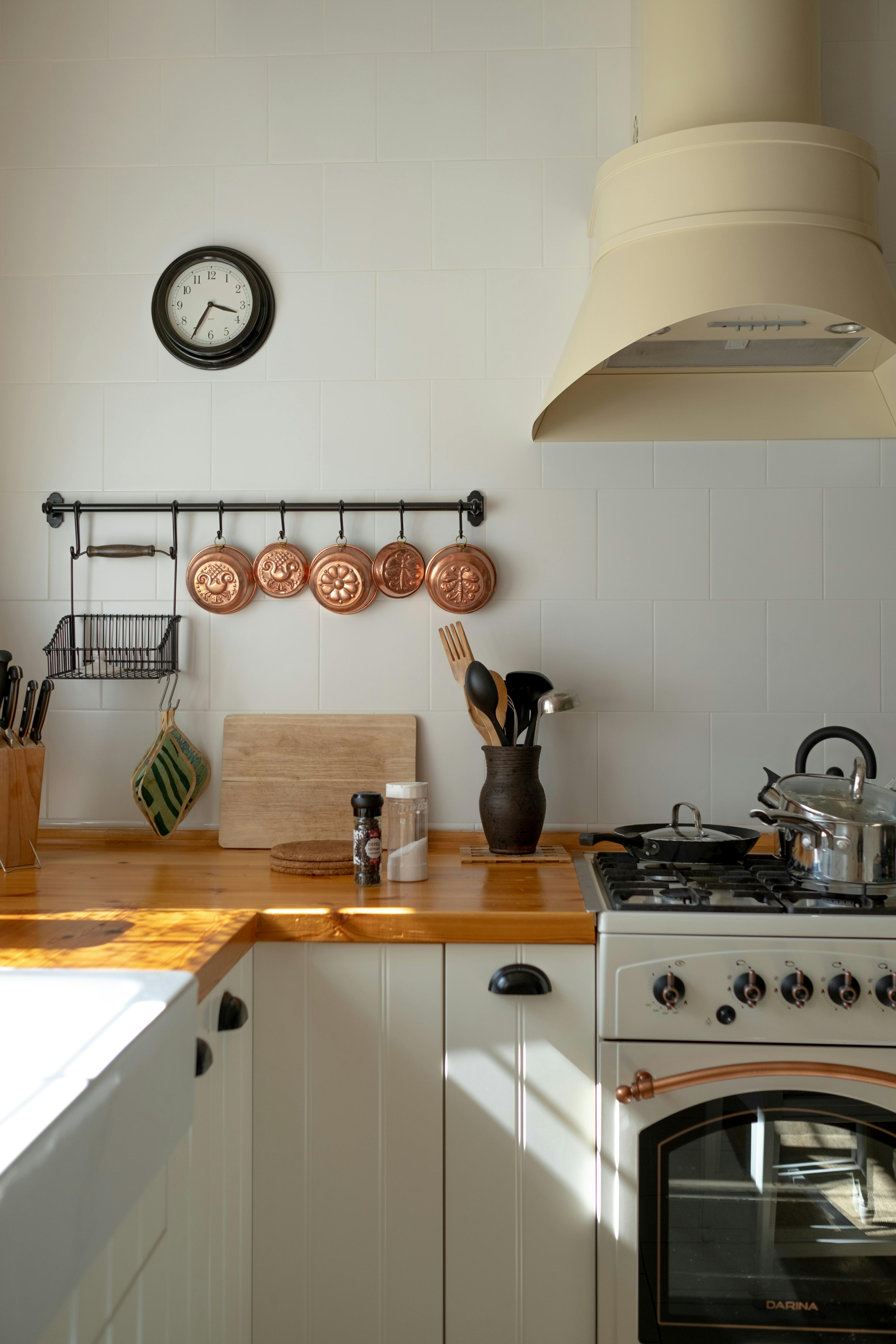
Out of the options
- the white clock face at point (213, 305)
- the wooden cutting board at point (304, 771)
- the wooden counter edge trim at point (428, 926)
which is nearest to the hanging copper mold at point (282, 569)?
the wooden cutting board at point (304, 771)

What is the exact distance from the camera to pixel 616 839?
1.85 meters

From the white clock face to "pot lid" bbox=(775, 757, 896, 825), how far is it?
1529 mm

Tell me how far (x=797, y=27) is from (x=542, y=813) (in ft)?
5.19

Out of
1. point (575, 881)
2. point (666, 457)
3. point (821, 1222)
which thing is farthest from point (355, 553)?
point (821, 1222)

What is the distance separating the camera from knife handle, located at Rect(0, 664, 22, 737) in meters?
1.88

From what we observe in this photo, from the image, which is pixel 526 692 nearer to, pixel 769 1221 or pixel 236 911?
pixel 236 911

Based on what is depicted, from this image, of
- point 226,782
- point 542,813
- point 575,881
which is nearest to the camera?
point 575,881

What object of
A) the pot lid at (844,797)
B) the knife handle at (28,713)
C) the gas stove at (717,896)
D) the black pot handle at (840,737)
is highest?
the knife handle at (28,713)

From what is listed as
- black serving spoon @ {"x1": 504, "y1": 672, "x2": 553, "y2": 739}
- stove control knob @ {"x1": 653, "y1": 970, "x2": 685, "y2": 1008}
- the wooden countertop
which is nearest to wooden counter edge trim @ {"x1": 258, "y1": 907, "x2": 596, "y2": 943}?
the wooden countertop

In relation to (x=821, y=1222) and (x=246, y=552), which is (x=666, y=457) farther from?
(x=821, y=1222)

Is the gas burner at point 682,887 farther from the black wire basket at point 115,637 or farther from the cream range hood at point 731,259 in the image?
the black wire basket at point 115,637

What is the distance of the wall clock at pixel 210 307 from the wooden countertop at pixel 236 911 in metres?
1.13

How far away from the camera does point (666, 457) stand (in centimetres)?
215

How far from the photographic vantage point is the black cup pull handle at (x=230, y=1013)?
1.39m
